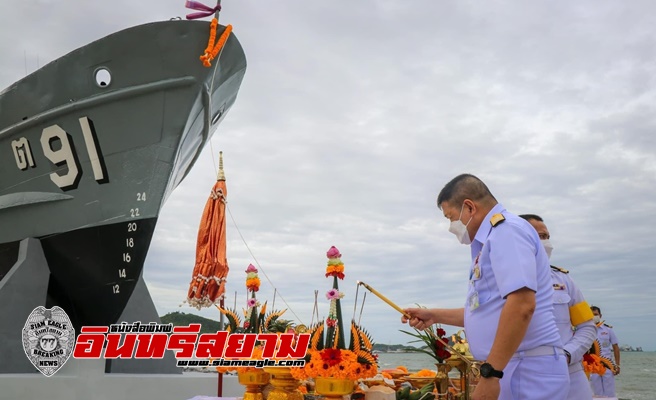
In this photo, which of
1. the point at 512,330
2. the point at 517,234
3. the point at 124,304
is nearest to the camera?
the point at 512,330

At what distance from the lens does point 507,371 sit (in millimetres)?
2090

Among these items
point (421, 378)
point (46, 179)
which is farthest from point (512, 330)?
point (46, 179)

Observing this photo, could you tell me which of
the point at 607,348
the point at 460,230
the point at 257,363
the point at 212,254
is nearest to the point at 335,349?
the point at 257,363

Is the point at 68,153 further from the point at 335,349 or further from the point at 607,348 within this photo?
the point at 607,348

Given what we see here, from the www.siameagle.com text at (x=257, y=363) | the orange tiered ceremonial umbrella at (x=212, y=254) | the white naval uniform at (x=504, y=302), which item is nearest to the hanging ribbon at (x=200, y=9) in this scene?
the orange tiered ceremonial umbrella at (x=212, y=254)

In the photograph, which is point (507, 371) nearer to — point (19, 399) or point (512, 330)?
point (512, 330)

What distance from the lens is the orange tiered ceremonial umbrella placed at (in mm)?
7484

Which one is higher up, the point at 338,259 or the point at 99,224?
the point at 99,224

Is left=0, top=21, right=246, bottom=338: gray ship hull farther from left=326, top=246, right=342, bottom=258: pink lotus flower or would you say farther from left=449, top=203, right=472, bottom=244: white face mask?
left=449, top=203, right=472, bottom=244: white face mask

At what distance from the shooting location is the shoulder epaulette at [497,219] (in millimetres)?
2143

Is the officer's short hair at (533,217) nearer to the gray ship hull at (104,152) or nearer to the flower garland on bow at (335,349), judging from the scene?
the flower garland on bow at (335,349)

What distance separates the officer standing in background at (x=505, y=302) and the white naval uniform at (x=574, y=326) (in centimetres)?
88

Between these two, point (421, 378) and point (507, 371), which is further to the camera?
point (421, 378)

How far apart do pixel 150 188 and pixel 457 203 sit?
692cm
